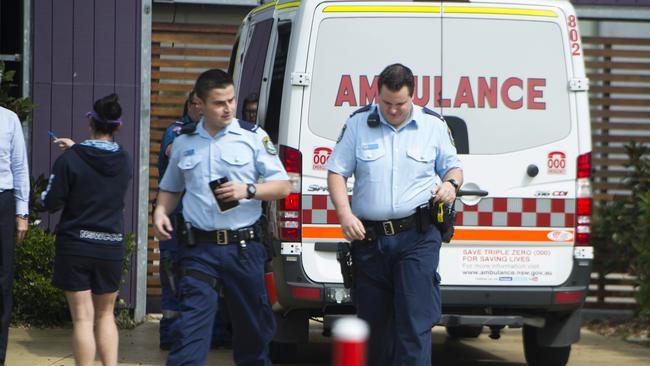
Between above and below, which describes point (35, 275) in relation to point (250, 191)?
below

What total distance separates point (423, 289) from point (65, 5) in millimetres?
5559

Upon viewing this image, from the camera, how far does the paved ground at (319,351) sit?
9.10m

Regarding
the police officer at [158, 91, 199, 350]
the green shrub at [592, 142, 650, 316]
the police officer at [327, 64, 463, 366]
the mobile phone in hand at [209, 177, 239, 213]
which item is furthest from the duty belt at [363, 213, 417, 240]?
the green shrub at [592, 142, 650, 316]

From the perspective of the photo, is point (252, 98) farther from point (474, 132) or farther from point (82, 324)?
point (82, 324)

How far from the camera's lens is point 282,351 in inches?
348

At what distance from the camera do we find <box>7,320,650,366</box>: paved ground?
9.10 meters

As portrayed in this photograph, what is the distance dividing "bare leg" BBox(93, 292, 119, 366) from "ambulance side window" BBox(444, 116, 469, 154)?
7.30 ft

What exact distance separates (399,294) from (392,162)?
2.10ft

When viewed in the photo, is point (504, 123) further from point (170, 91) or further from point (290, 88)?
point (170, 91)

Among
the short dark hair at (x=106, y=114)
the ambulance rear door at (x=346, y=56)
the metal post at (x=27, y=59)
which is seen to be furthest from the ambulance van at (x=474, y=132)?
the metal post at (x=27, y=59)

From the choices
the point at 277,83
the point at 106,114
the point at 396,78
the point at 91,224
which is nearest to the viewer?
the point at 396,78

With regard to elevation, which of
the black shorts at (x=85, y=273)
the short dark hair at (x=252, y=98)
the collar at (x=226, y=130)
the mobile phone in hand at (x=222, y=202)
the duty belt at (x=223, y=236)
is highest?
the short dark hair at (x=252, y=98)

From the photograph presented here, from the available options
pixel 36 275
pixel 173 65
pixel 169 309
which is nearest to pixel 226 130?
pixel 169 309

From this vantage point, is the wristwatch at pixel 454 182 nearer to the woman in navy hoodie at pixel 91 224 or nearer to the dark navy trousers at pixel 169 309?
the woman in navy hoodie at pixel 91 224
